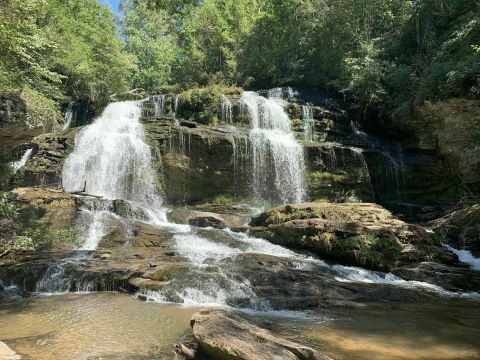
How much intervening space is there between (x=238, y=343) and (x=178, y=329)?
1972 millimetres

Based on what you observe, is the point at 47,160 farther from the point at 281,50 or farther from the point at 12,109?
the point at 281,50

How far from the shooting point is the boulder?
15.4 feet

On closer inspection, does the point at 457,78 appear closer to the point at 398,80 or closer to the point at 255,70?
the point at 398,80

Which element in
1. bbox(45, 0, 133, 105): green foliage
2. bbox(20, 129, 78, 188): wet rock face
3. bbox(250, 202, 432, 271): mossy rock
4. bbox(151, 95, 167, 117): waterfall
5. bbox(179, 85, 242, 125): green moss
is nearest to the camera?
bbox(250, 202, 432, 271): mossy rock

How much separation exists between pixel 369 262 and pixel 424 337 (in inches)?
220

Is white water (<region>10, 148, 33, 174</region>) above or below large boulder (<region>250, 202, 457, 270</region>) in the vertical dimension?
above

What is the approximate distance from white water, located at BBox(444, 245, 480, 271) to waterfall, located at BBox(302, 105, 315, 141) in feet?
34.0

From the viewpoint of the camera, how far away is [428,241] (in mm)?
12844

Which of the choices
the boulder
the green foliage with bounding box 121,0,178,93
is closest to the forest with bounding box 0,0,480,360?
the boulder

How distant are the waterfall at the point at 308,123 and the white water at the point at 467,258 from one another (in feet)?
34.0

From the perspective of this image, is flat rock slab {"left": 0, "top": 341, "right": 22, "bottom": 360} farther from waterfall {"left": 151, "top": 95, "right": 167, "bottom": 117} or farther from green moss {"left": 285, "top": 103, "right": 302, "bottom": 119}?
green moss {"left": 285, "top": 103, "right": 302, "bottom": 119}

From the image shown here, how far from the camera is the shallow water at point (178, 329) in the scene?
18.2 ft

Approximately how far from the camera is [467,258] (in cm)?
1289

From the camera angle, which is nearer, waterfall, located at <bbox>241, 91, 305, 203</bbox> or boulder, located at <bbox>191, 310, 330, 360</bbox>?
boulder, located at <bbox>191, 310, 330, 360</bbox>
